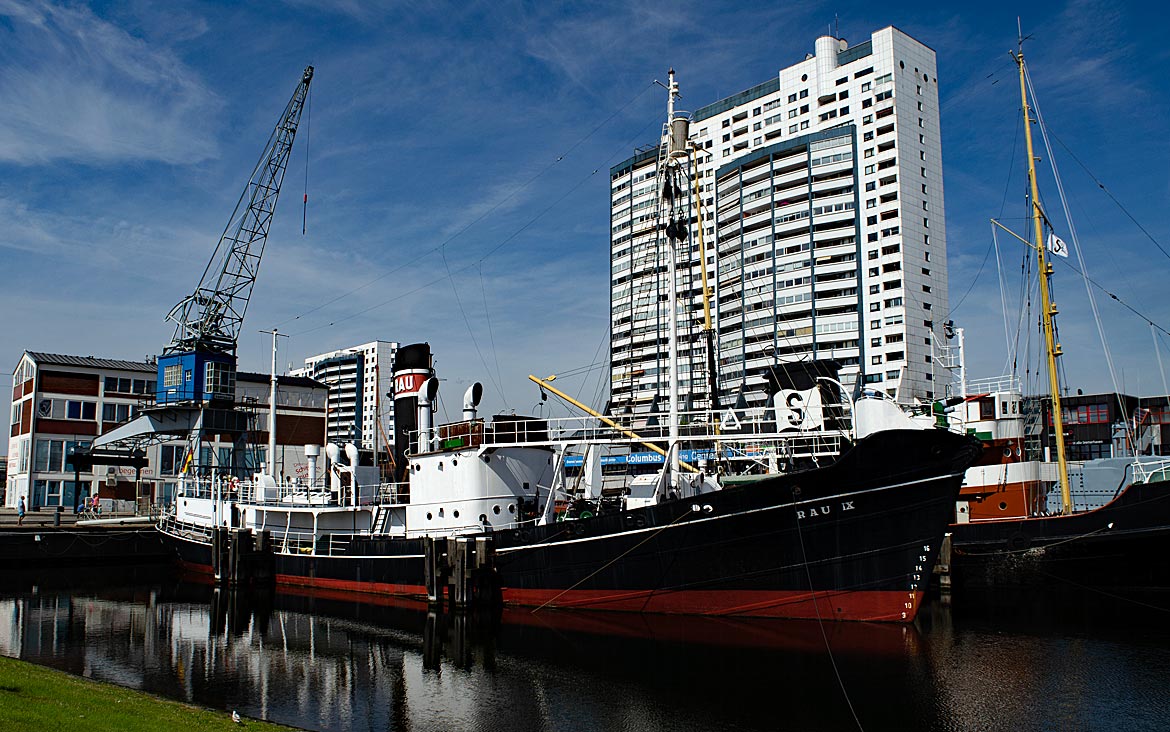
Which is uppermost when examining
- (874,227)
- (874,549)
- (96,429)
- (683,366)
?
(874,227)

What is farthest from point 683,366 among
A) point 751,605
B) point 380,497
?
point 751,605

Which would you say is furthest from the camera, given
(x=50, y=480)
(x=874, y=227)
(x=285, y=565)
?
(x=874, y=227)

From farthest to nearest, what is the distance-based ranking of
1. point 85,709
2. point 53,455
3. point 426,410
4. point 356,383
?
point 356,383 < point 53,455 < point 426,410 < point 85,709

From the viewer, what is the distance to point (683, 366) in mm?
96875

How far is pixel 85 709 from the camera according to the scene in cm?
1216

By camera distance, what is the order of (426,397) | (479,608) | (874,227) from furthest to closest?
(874,227)
(426,397)
(479,608)

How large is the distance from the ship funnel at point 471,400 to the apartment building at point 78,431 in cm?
2884

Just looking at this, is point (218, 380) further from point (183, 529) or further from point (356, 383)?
point (356, 383)

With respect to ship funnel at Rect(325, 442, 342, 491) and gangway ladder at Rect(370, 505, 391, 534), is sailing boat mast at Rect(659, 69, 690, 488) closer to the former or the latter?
gangway ladder at Rect(370, 505, 391, 534)

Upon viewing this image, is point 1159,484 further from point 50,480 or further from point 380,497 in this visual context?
point 50,480

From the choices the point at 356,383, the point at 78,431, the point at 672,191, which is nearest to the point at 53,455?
the point at 78,431

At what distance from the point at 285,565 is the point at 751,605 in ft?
66.1

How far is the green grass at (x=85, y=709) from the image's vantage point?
36.0ft

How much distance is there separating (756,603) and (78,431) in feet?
175
